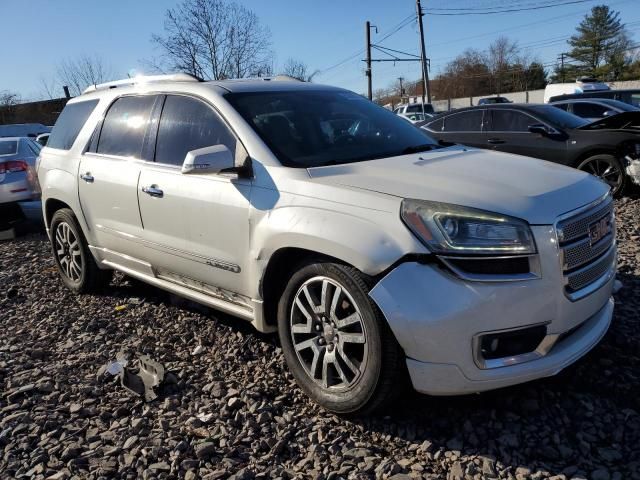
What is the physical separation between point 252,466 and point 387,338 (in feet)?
2.82

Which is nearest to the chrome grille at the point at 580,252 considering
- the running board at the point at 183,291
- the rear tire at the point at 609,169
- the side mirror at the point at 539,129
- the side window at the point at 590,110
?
the running board at the point at 183,291

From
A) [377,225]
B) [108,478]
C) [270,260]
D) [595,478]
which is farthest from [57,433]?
[595,478]

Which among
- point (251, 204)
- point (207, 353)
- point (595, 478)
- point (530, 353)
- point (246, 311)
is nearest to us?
point (595, 478)

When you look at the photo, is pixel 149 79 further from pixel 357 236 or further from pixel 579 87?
pixel 579 87

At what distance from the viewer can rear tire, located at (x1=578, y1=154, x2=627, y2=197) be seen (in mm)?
7625

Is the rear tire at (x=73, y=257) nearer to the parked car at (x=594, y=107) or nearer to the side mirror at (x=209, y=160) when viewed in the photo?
the side mirror at (x=209, y=160)

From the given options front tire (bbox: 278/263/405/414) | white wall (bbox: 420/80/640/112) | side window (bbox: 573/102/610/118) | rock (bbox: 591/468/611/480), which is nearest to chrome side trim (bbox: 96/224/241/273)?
front tire (bbox: 278/263/405/414)

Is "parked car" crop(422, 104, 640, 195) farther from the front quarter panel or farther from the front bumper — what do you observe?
the front bumper

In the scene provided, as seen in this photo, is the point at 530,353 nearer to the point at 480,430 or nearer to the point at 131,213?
the point at 480,430

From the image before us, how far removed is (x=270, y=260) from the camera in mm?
2947

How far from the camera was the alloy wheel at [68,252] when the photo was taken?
498cm

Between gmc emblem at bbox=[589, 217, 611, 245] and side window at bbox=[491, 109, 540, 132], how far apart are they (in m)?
6.23

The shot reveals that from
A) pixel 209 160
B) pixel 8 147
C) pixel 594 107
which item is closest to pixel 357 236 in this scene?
pixel 209 160

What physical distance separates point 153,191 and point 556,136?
21.9 ft
